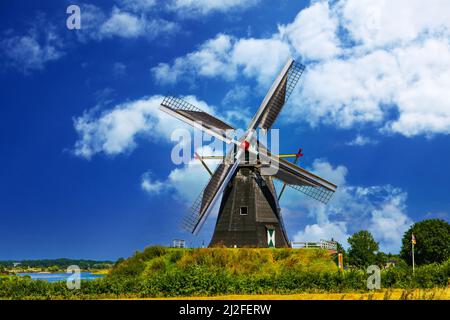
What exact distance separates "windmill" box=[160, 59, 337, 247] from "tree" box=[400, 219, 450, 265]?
39043mm

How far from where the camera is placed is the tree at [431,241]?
6919cm

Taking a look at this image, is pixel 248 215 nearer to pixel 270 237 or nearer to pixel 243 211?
pixel 243 211

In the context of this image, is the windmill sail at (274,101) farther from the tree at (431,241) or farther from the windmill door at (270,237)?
the tree at (431,241)

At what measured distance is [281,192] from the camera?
38094 millimetres

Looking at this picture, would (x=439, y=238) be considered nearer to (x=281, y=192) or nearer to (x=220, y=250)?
(x=281, y=192)

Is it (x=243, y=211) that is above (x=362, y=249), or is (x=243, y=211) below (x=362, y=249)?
above

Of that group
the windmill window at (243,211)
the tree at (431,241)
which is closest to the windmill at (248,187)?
the windmill window at (243,211)

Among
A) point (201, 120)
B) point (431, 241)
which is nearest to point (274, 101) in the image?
point (201, 120)

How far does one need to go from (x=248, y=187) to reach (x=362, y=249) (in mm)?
43999

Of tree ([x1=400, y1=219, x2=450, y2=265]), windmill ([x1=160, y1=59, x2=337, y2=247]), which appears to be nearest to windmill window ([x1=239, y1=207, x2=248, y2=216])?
windmill ([x1=160, y1=59, x2=337, y2=247])

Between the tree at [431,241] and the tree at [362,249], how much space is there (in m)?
5.17

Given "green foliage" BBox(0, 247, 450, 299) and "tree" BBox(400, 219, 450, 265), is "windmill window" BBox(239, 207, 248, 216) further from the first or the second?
"tree" BBox(400, 219, 450, 265)

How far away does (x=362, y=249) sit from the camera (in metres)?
74.9
